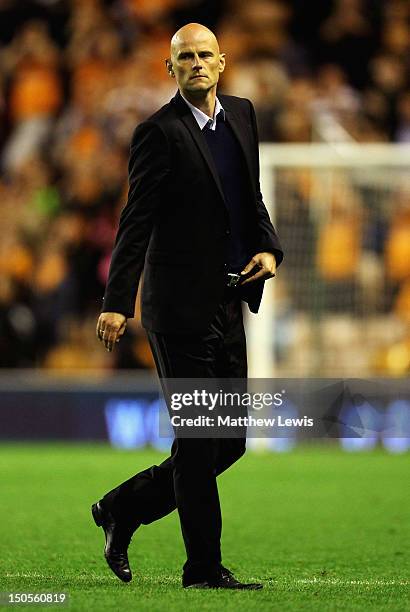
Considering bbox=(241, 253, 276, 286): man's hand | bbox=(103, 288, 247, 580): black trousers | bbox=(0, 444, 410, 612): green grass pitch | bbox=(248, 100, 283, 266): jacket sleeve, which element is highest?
bbox=(248, 100, 283, 266): jacket sleeve

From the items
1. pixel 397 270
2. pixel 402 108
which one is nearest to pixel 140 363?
pixel 397 270

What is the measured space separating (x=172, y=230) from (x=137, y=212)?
0.50ft

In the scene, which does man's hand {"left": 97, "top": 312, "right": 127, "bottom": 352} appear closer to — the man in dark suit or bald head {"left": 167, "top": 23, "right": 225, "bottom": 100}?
the man in dark suit

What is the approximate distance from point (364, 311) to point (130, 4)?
16.2 ft

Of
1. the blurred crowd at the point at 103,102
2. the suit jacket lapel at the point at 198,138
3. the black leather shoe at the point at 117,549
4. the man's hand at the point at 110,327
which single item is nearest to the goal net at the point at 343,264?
the blurred crowd at the point at 103,102

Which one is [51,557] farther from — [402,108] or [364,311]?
[402,108]

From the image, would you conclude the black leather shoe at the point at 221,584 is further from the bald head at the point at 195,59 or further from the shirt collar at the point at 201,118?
the bald head at the point at 195,59

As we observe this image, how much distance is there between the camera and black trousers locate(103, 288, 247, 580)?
482 cm

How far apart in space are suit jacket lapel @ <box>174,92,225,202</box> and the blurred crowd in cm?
720

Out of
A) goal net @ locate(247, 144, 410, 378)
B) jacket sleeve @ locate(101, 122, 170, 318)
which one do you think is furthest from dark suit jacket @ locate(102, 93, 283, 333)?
goal net @ locate(247, 144, 410, 378)

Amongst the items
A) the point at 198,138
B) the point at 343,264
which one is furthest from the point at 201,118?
the point at 343,264

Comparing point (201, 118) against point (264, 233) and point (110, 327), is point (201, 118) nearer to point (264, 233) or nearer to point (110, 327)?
point (264, 233)

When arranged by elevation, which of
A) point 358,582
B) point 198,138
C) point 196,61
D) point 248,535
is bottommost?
point 248,535

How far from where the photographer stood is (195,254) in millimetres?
4859
